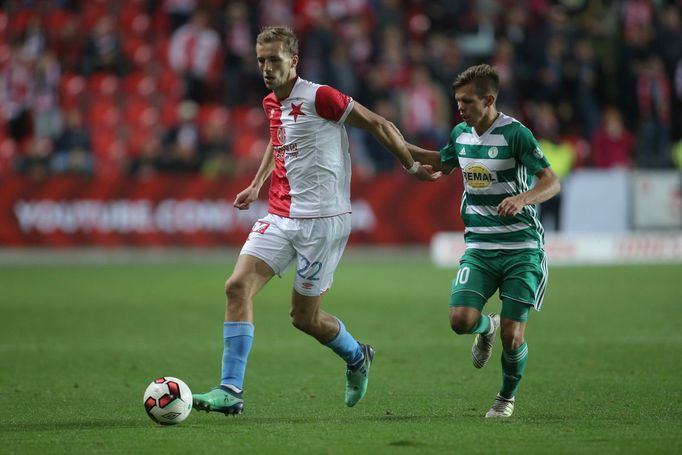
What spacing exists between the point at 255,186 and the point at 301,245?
0.67 metres

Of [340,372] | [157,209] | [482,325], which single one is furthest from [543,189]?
[157,209]

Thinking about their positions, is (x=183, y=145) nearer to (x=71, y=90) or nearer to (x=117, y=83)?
(x=117, y=83)

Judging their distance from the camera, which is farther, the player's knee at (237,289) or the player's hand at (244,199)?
the player's hand at (244,199)

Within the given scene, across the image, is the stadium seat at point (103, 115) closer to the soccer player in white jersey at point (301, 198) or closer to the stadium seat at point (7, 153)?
the stadium seat at point (7, 153)

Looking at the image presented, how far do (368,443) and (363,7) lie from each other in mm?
19186

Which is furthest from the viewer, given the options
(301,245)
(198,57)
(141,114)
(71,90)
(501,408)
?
(198,57)

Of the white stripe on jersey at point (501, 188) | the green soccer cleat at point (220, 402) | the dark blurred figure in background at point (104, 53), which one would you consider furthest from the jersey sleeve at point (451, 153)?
the dark blurred figure in background at point (104, 53)

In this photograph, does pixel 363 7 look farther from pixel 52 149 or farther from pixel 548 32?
pixel 52 149

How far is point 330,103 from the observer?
23.1ft

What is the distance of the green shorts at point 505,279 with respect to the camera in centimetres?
707

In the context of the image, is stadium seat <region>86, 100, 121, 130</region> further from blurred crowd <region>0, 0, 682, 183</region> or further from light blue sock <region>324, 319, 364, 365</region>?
light blue sock <region>324, 319, 364, 365</region>

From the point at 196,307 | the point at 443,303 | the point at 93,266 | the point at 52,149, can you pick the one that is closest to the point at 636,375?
the point at 443,303

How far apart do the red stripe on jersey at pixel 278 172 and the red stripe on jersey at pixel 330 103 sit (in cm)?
28

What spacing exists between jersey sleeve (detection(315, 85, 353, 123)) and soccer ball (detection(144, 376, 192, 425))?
1836mm
